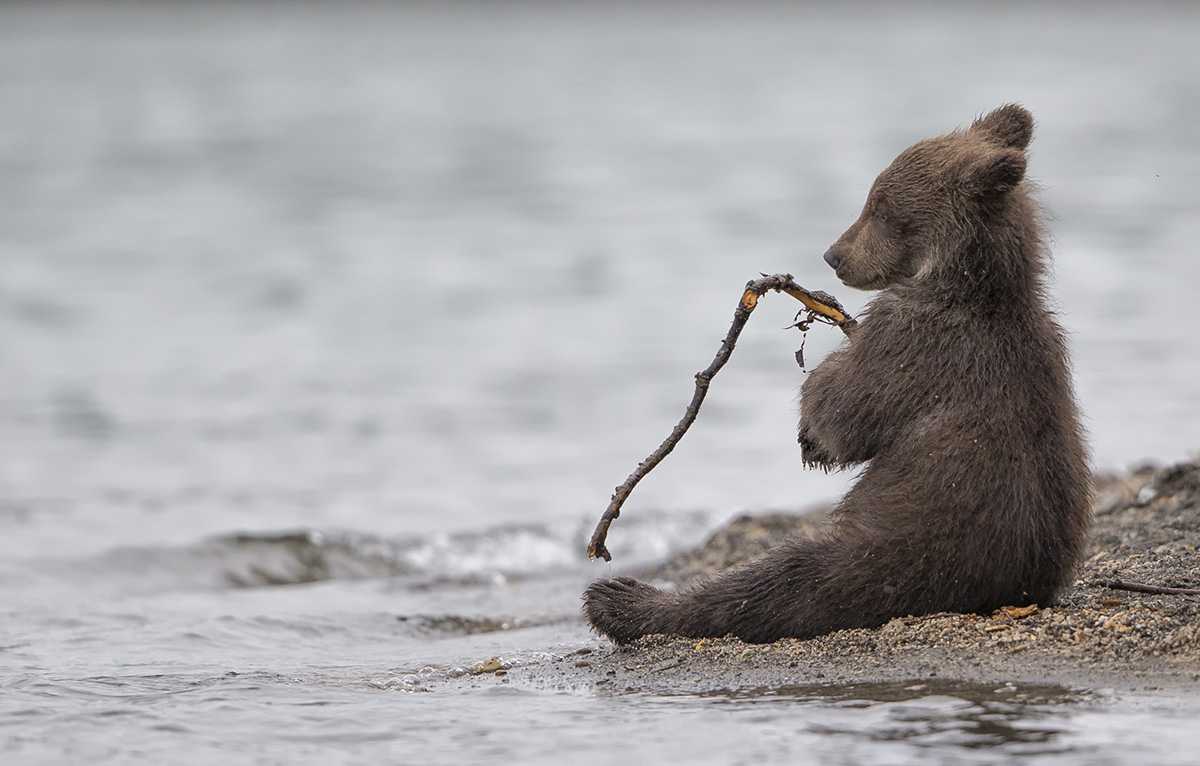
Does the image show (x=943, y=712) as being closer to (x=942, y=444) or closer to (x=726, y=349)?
(x=942, y=444)

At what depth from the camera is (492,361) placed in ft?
61.5

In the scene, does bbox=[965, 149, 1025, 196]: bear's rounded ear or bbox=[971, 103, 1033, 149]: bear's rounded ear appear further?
bbox=[971, 103, 1033, 149]: bear's rounded ear

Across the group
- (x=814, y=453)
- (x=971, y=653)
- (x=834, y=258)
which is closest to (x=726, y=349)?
(x=814, y=453)

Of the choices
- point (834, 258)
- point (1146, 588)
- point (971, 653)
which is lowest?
point (971, 653)

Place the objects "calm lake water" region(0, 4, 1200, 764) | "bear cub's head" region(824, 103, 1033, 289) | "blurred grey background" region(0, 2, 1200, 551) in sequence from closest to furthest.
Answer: "calm lake water" region(0, 4, 1200, 764) → "bear cub's head" region(824, 103, 1033, 289) → "blurred grey background" region(0, 2, 1200, 551)

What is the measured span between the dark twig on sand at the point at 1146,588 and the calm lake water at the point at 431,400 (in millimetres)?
1171

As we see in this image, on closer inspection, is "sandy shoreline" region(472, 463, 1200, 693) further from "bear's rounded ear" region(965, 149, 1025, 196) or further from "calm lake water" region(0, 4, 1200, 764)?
"bear's rounded ear" region(965, 149, 1025, 196)

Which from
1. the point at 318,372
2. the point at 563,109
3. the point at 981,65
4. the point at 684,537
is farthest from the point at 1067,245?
the point at 981,65

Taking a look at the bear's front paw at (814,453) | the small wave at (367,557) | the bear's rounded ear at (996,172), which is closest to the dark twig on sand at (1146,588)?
the bear's front paw at (814,453)

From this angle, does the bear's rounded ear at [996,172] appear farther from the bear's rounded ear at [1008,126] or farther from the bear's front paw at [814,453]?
the bear's front paw at [814,453]

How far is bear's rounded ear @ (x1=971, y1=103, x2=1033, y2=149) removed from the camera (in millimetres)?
7195

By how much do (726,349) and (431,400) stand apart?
10.2 meters

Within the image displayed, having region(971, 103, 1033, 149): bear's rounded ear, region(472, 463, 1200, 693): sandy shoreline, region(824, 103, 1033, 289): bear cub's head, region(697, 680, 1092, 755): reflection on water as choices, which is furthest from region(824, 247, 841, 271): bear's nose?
region(697, 680, 1092, 755): reflection on water

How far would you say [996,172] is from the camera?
6.50 metres
